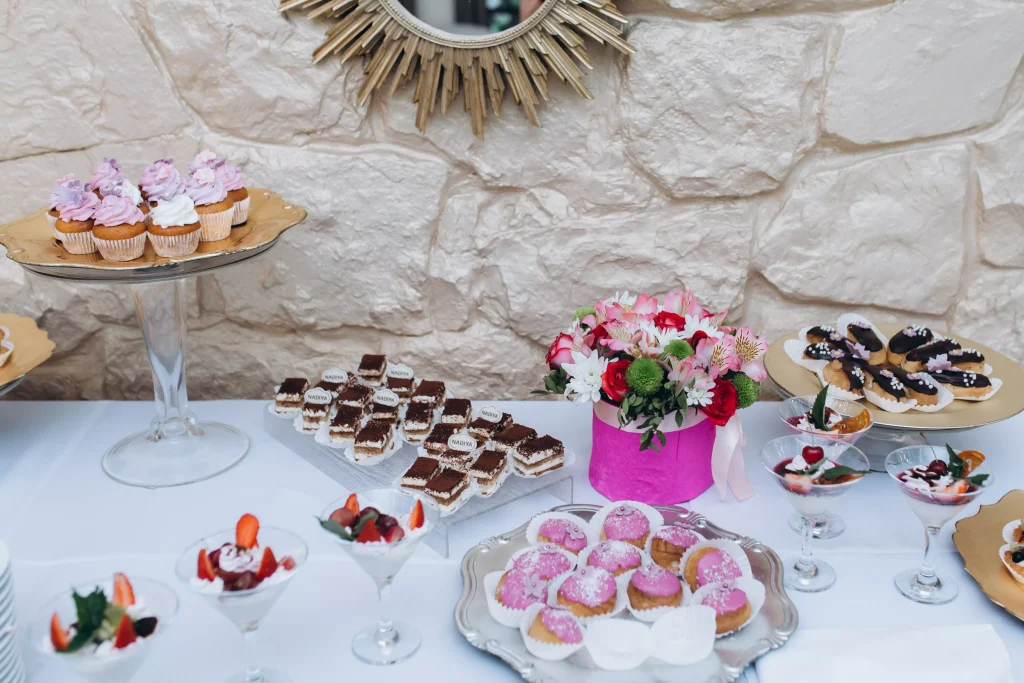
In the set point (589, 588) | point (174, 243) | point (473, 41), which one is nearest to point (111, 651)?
point (589, 588)

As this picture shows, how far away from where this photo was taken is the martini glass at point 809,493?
40.4 inches

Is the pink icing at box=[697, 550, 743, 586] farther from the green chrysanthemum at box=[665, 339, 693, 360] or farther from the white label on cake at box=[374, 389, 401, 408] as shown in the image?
the white label on cake at box=[374, 389, 401, 408]

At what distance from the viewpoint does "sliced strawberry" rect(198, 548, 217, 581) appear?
32.7 inches

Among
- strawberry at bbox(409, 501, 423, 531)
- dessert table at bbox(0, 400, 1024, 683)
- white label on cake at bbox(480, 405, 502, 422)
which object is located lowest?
dessert table at bbox(0, 400, 1024, 683)

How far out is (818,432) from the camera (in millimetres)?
1111

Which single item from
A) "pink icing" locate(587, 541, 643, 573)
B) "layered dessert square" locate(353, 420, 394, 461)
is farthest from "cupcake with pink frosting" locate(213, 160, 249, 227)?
"pink icing" locate(587, 541, 643, 573)

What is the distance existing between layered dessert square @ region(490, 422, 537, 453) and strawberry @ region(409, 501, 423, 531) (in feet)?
0.99

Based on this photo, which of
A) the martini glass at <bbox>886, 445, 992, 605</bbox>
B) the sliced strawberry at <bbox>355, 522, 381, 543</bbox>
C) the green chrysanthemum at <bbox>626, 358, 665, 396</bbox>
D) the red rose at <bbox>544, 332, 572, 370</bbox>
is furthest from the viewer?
the red rose at <bbox>544, 332, 572, 370</bbox>

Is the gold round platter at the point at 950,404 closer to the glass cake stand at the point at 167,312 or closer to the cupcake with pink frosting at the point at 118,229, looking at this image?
the glass cake stand at the point at 167,312

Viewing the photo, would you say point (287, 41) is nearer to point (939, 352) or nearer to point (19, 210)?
point (19, 210)

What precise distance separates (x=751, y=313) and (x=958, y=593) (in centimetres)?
64

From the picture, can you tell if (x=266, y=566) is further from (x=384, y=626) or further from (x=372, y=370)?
(x=372, y=370)

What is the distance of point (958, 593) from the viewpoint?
3.37 feet

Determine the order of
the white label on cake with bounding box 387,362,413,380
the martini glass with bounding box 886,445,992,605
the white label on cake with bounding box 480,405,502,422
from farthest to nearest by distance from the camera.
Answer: the white label on cake with bounding box 387,362,413,380
the white label on cake with bounding box 480,405,502,422
the martini glass with bounding box 886,445,992,605
